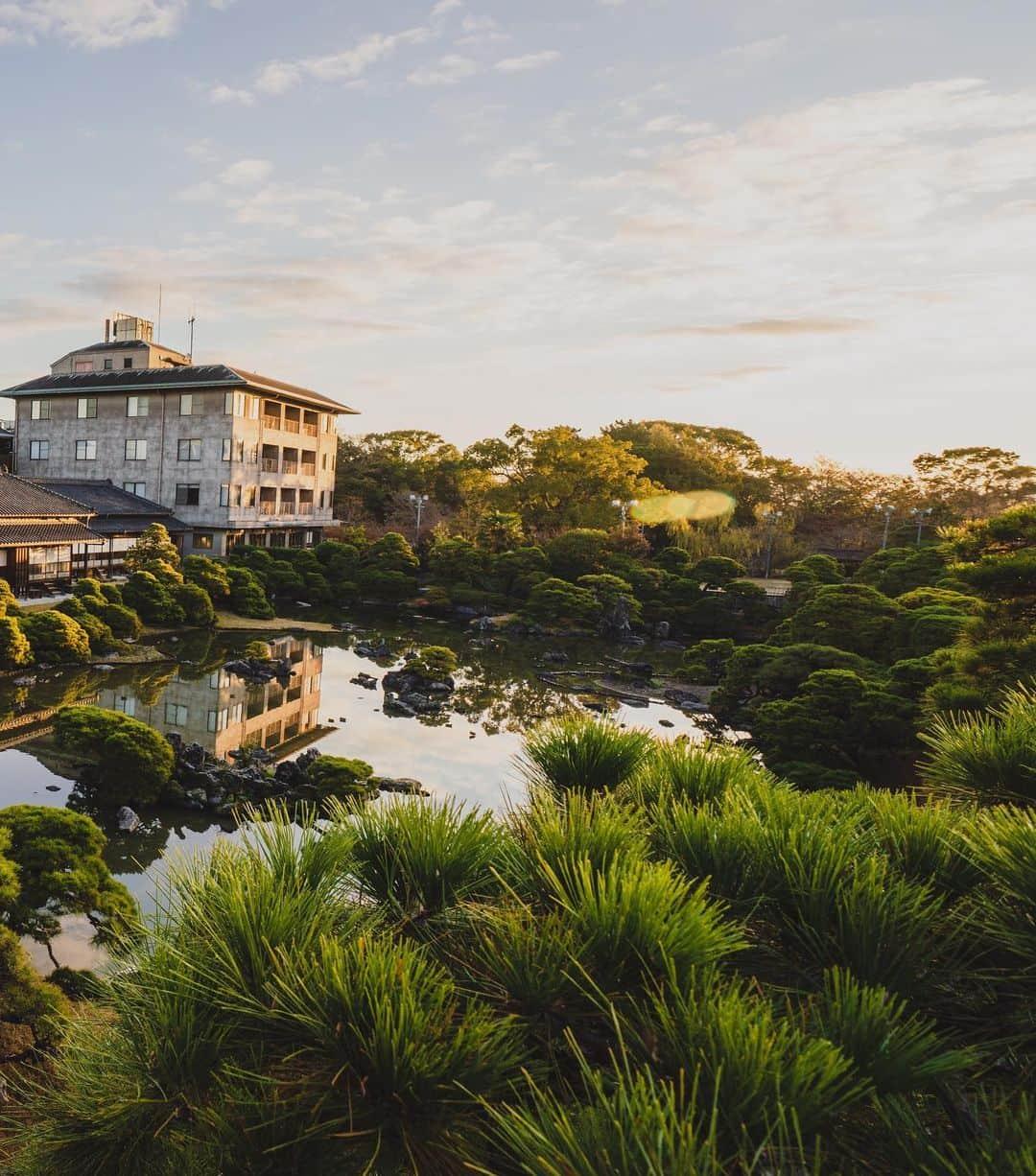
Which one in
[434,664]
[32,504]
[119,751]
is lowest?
[434,664]

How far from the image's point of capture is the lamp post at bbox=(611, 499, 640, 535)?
4031 cm

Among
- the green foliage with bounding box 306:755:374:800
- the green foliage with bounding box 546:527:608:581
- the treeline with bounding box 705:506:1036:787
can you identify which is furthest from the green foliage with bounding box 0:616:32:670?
the green foliage with bounding box 546:527:608:581

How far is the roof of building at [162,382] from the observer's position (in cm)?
3875

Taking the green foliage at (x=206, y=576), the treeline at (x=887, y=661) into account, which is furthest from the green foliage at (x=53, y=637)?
the treeline at (x=887, y=661)

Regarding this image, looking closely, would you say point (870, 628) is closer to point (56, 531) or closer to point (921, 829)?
point (921, 829)

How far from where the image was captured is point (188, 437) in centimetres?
3959

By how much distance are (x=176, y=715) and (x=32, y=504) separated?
15492 millimetres

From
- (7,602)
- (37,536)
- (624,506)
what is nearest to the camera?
(7,602)

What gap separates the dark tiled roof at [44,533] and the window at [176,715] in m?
11.7

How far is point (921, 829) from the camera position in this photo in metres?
2.80

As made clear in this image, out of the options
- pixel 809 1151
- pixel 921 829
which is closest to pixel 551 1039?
pixel 809 1151

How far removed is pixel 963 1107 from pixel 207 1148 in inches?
82.9

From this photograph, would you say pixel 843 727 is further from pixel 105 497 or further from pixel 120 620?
pixel 105 497

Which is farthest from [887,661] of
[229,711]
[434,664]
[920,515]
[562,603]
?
[920,515]
